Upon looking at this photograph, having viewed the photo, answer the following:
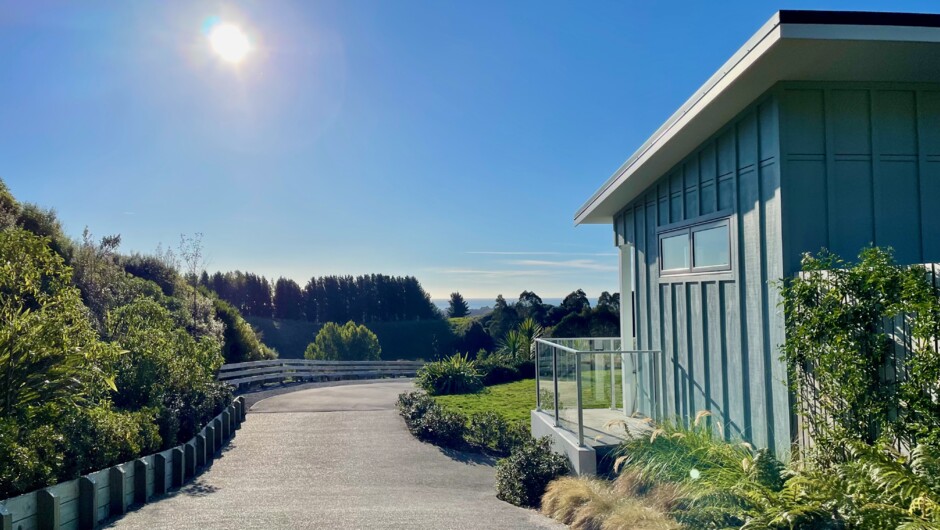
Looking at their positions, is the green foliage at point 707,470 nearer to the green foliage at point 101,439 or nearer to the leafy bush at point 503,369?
the green foliage at point 101,439

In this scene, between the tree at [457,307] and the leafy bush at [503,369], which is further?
the tree at [457,307]

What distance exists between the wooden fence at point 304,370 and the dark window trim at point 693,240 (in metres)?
12.8

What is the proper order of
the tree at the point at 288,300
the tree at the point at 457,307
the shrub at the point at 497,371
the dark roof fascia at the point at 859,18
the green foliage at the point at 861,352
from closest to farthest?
Answer: the green foliage at the point at 861,352 → the dark roof fascia at the point at 859,18 → the shrub at the point at 497,371 → the tree at the point at 288,300 → the tree at the point at 457,307

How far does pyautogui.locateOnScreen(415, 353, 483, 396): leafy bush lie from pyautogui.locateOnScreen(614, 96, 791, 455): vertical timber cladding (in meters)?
8.54

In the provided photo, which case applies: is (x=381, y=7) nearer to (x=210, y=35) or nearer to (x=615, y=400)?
(x=210, y=35)

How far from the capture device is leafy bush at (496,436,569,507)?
7227mm

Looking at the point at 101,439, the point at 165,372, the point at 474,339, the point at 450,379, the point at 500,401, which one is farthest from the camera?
the point at 474,339

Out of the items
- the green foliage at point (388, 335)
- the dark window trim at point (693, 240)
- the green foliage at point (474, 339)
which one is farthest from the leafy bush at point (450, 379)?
the green foliage at point (388, 335)

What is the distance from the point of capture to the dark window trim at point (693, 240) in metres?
6.73

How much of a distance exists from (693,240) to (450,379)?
1051 cm

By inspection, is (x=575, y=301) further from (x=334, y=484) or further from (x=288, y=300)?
(x=288, y=300)

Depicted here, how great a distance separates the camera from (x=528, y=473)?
289 inches

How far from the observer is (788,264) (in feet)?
18.9

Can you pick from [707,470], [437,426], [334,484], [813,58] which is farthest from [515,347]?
[813,58]
